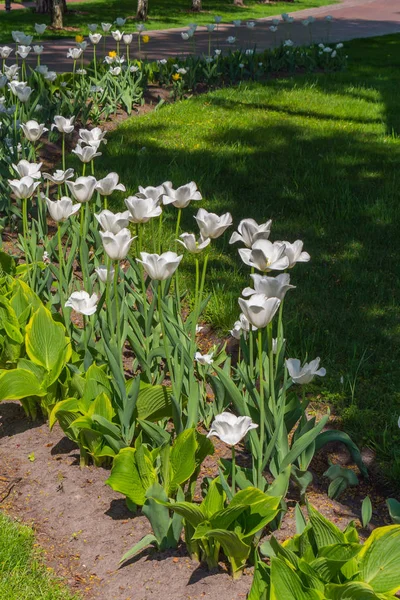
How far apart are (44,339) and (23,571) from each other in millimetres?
977

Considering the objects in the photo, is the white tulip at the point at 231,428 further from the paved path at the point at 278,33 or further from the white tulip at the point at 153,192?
the paved path at the point at 278,33

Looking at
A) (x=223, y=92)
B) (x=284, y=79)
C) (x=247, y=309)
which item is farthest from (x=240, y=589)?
(x=284, y=79)

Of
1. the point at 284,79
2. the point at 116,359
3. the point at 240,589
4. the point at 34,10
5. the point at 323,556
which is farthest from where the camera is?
the point at 34,10

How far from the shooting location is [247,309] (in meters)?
2.24

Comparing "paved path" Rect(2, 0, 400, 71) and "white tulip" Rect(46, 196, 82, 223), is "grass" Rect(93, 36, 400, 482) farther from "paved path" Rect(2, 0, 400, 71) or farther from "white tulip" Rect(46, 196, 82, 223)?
"paved path" Rect(2, 0, 400, 71)

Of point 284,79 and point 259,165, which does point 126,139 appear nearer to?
point 259,165

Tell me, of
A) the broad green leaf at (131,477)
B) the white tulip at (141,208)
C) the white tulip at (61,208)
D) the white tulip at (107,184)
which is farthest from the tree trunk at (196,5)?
the broad green leaf at (131,477)

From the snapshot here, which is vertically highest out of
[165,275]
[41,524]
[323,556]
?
[165,275]

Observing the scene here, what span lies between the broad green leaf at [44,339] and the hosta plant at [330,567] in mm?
1359

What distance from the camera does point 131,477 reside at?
2.59m

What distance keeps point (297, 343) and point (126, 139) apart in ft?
12.4

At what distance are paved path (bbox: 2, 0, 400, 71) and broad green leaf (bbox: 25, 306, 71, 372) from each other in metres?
8.30

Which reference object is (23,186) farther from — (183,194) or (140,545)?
(140,545)

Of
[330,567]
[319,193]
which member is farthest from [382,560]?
[319,193]
